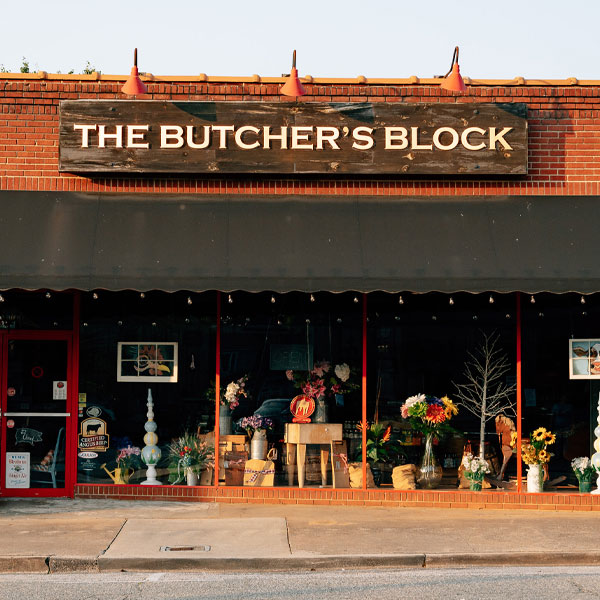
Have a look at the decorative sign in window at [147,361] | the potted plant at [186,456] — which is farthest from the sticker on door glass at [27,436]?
the potted plant at [186,456]

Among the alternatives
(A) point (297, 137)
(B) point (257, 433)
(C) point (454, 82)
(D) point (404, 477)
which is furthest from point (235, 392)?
(C) point (454, 82)

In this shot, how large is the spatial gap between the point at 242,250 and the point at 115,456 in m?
3.38

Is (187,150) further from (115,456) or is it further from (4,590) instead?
(4,590)

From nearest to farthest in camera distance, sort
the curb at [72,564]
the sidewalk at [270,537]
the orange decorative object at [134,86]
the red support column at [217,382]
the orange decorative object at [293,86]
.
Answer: the curb at [72,564], the sidewalk at [270,537], the orange decorative object at [134,86], the orange decorative object at [293,86], the red support column at [217,382]

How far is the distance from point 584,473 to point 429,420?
2.16 metres

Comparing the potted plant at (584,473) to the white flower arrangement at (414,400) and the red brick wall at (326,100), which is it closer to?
the white flower arrangement at (414,400)

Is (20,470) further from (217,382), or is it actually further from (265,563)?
(265,563)

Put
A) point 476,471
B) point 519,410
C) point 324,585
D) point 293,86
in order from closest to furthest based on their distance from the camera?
point 324,585 → point 293,86 → point 476,471 → point 519,410

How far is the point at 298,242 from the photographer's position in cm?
1255

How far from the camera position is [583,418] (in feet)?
43.1

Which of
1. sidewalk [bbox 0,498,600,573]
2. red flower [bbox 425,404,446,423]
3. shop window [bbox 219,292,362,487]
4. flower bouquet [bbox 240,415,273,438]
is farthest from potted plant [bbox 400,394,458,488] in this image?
flower bouquet [bbox 240,415,273,438]

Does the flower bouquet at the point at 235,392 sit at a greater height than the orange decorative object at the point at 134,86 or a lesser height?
lesser

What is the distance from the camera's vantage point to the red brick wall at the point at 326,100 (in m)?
13.3

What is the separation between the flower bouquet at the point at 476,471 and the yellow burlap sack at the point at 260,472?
2.60 m
